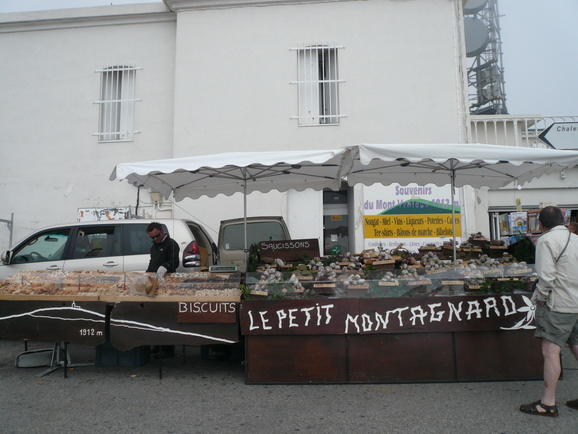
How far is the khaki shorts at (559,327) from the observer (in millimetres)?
4047

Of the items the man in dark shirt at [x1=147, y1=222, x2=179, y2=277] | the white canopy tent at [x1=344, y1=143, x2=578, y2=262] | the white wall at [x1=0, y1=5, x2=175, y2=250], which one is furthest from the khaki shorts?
the white wall at [x1=0, y1=5, x2=175, y2=250]

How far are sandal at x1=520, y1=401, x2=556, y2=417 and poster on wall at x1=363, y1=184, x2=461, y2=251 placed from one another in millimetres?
6727

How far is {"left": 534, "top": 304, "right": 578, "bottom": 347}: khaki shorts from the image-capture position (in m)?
4.05

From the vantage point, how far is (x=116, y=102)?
1233cm

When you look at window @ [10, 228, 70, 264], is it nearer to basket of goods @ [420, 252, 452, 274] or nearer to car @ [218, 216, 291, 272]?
car @ [218, 216, 291, 272]

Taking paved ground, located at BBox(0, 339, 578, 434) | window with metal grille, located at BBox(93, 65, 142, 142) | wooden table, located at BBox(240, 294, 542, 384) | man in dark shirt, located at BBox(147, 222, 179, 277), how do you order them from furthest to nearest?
window with metal grille, located at BBox(93, 65, 142, 142) < man in dark shirt, located at BBox(147, 222, 179, 277) < wooden table, located at BBox(240, 294, 542, 384) < paved ground, located at BBox(0, 339, 578, 434)

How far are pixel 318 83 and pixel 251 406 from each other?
899cm

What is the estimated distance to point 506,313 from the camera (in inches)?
195

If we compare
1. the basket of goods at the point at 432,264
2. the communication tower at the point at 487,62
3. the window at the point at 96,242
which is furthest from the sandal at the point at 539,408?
the communication tower at the point at 487,62

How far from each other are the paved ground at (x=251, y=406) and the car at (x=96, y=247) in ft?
6.98

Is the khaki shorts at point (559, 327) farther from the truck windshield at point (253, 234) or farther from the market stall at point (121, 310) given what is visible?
the truck windshield at point (253, 234)

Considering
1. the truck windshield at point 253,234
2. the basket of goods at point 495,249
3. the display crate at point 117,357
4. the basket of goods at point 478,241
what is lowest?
the display crate at point 117,357

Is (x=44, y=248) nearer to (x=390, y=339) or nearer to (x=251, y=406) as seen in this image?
(x=251, y=406)

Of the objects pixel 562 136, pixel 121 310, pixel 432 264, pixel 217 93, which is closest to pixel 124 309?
pixel 121 310
